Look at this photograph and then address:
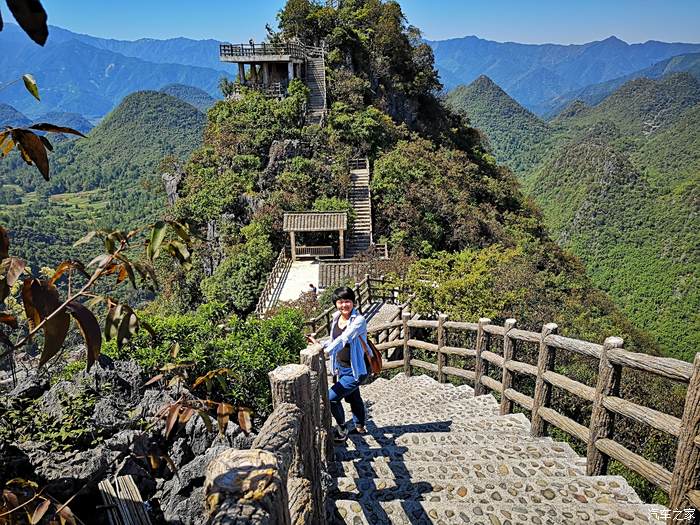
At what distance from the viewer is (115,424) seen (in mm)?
4258

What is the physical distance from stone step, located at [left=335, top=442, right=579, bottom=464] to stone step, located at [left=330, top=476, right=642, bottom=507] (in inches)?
17.5

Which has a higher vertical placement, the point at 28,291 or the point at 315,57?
the point at 315,57

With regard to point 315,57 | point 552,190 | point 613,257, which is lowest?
point 613,257

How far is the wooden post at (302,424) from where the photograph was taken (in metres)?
2.65

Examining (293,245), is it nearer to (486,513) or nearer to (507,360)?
(507,360)

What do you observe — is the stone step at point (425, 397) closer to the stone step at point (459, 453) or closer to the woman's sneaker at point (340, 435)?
the stone step at point (459, 453)

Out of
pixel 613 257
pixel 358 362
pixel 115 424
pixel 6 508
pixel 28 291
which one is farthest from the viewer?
pixel 613 257

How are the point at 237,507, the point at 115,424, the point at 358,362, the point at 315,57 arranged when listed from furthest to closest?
the point at 315,57
the point at 358,362
the point at 115,424
the point at 237,507

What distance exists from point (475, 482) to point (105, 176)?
95.4 metres

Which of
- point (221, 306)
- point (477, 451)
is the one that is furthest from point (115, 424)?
point (477, 451)

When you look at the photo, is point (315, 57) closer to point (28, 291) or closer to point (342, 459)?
point (342, 459)

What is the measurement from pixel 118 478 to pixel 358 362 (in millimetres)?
2129

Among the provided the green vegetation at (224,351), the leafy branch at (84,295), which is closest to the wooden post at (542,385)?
the green vegetation at (224,351)

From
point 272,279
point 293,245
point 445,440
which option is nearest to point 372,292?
point 272,279
